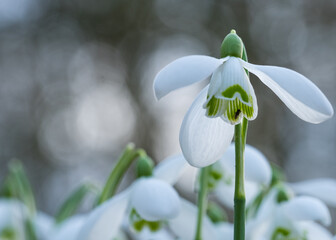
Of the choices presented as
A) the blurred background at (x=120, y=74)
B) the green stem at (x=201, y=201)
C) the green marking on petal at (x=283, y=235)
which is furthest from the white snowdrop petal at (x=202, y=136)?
the blurred background at (x=120, y=74)

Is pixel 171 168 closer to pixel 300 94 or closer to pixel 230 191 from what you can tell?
pixel 230 191

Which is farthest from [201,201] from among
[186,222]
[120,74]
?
[120,74]

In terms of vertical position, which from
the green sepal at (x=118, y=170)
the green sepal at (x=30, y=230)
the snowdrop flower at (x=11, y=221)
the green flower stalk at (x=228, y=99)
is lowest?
the snowdrop flower at (x=11, y=221)

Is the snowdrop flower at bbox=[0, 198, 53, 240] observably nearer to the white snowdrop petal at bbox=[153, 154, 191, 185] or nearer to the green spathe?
the white snowdrop petal at bbox=[153, 154, 191, 185]

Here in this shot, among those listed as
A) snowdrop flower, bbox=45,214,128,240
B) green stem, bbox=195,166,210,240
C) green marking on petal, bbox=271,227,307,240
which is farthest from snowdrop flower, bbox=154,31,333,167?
snowdrop flower, bbox=45,214,128,240

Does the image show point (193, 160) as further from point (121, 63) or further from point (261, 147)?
point (121, 63)

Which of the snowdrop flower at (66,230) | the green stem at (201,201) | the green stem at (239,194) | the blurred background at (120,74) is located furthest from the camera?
the blurred background at (120,74)

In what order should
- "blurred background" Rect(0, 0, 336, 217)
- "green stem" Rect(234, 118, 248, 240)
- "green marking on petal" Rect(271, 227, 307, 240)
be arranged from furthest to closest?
1. "blurred background" Rect(0, 0, 336, 217)
2. "green marking on petal" Rect(271, 227, 307, 240)
3. "green stem" Rect(234, 118, 248, 240)

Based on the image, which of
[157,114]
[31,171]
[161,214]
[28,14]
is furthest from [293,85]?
[28,14]

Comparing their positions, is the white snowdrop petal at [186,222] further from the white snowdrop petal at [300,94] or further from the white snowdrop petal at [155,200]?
the white snowdrop petal at [300,94]
